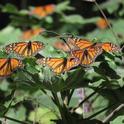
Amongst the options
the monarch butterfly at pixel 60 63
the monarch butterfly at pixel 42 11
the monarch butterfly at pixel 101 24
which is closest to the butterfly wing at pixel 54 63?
the monarch butterfly at pixel 60 63

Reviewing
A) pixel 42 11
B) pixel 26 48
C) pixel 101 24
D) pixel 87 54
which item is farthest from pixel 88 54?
pixel 101 24

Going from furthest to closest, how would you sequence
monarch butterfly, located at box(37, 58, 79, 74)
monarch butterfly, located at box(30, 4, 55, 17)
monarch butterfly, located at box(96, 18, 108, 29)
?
monarch butterfly, located at box(96, 18, 108, 29) < monarch butterfly, located at box(30, 4, 55, 17) < monarch butterfly, located at box(37, 58, 79, 74)

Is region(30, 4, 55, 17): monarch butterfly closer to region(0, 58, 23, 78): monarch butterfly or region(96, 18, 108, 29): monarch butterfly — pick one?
region(96, 18, 108, 29): monarch butterfly

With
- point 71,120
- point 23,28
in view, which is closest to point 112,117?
point 71,120

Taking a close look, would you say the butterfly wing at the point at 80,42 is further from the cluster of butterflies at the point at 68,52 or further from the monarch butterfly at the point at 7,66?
the monarch butterfly at the point at 7,66

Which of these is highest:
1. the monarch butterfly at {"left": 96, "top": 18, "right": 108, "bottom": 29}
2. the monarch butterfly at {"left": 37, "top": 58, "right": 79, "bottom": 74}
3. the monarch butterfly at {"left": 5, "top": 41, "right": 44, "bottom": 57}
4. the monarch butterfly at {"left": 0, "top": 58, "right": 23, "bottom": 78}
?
the monarch butterfly at {"left": 96, "top": 18, "right": 108, "bottom": 29}

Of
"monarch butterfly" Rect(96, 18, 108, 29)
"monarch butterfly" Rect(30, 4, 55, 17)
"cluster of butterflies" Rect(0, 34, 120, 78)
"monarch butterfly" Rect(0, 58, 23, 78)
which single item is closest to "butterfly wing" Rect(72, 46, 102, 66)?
"cluster of butterflies" Rect(0, 34, 120, 78)

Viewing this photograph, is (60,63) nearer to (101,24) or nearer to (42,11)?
(42,11)

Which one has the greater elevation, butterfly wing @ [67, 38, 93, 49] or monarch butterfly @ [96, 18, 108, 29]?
monarch butterfly @ [96, 18, 108, 29]
